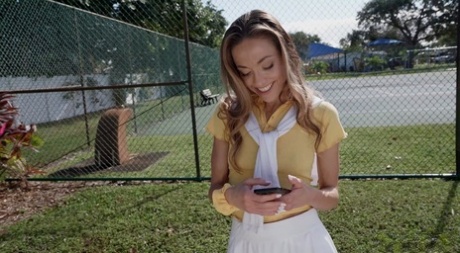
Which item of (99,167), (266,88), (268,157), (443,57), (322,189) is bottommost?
(99,167)

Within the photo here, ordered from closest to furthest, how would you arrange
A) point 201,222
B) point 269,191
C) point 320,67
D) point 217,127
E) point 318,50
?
1. point 269,191
2. point 217,127
3. point 201,222
4. point 320,67
5. point 318,50

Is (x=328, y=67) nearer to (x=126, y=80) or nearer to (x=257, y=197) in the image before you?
(x=257, y=197)

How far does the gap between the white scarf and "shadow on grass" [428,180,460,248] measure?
84.8 inches

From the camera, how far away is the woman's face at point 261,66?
4.29 ft

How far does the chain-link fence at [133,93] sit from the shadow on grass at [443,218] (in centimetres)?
52

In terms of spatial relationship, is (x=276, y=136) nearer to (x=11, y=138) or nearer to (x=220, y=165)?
(x=220, y=165)

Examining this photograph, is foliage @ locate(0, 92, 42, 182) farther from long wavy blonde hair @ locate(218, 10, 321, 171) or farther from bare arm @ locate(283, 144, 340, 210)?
bare arm @ locate(283, 144, 340, 210)

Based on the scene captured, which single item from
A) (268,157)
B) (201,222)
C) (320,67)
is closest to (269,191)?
(268,157)

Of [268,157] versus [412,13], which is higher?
[412,13]

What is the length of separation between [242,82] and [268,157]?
26 centimetres

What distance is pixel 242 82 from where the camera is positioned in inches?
54.7

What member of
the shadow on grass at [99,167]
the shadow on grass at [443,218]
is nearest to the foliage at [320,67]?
the shadow on grass at [443,218]

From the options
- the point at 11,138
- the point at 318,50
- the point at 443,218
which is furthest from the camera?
the point at 318,50

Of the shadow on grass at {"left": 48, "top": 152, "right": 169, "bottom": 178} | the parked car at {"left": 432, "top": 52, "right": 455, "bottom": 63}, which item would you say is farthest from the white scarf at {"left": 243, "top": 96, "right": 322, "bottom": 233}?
the parked car at {"left": 432, "top": 52, "right": 455, "bottom": 63}
